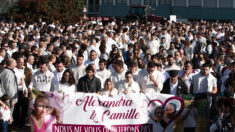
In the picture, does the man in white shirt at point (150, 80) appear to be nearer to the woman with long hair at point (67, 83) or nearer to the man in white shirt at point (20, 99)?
the woman with long hair at point (67, 83)

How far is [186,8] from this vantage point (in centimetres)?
6009

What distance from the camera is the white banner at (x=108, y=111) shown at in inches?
363

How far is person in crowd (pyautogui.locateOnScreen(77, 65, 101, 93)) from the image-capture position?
10281mm

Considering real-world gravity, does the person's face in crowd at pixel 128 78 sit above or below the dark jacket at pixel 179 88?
above

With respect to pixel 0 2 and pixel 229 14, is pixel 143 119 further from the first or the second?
pixel 229 14

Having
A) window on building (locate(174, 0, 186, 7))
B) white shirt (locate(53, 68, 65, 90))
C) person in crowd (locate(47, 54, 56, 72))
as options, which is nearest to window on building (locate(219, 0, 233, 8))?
window on building (locate(174, 0, 186, 7))

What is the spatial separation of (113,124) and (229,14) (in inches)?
1945

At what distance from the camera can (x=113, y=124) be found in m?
9.26

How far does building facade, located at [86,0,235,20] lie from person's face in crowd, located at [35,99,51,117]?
161 feet

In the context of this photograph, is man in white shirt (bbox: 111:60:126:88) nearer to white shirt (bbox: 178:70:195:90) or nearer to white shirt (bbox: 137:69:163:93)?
white shirt (bbox: 137:69:163:93)

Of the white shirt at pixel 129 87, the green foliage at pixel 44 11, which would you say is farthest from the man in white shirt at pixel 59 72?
the green foliage at pixel 44 11

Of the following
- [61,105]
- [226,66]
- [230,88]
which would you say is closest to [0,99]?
[61,105]

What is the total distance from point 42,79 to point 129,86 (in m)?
1.99

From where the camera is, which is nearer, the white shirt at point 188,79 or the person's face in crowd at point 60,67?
the white shirt at point 188,79
